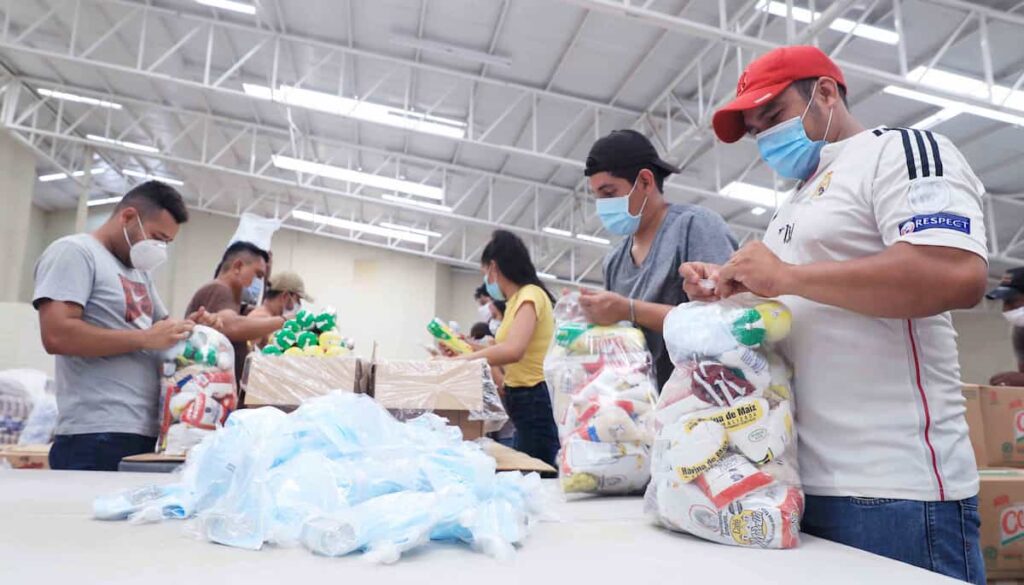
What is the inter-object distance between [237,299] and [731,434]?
98.8 inches

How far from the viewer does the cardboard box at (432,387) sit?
67.0 inches

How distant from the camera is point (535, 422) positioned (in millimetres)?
2324

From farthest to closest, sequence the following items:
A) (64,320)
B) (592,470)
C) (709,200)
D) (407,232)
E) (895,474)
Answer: (407,232), (709,200), (64,320), (592,470), (895,474)

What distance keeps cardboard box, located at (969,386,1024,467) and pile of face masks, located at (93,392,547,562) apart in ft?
5.32

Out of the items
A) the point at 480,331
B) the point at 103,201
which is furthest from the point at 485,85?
the point at 103,201

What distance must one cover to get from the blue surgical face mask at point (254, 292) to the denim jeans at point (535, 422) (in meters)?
1.37

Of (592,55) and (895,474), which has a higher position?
(592,55)

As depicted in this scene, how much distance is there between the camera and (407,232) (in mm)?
11844

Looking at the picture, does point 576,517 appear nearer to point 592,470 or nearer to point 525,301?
point 592,470

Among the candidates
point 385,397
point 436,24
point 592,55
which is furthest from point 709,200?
point 385,397

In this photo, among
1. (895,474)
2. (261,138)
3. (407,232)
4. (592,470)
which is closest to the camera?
(895,474)

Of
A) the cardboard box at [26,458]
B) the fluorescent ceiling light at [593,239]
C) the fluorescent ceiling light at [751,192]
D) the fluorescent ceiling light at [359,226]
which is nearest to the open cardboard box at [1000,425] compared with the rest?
the cardboard box at [26,458]

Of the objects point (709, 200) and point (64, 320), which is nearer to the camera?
point (64, 320)

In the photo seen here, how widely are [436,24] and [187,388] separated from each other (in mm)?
4917
